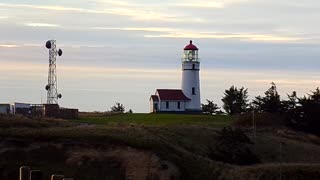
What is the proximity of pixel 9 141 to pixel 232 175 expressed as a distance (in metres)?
12.7

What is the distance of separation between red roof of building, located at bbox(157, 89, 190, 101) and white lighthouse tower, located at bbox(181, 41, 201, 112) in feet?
2.69

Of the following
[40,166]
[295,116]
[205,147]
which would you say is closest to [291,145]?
[205,147]

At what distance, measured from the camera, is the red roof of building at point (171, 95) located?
92938mm

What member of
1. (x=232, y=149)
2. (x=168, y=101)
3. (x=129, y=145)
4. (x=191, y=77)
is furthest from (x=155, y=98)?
(x=129, y=145)

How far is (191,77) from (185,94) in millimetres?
2533

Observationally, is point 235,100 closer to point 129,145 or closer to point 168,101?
point 168,101

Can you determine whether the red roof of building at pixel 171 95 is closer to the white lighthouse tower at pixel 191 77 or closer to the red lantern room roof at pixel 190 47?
the white lighthouse tower at pixel 191 77

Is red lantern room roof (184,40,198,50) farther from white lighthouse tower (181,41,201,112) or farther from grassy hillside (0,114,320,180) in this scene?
grassy hillside (0,114,320,180)

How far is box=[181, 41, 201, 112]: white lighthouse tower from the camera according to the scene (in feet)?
311

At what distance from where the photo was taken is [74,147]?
150ft

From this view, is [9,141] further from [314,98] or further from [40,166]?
[314,98]

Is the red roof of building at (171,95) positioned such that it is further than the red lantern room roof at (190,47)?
No

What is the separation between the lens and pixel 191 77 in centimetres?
9612

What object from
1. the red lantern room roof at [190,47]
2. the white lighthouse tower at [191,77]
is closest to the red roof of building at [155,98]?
the white lighthouse tower at [191,77]
